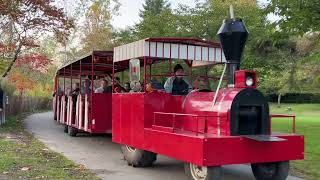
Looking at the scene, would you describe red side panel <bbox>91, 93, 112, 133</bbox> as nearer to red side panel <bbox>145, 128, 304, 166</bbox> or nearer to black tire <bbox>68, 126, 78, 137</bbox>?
black tire <bbox>68, 126, 78, 137</bbox>

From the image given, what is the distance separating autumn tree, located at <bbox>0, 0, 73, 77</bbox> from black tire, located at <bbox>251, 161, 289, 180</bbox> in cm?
1287

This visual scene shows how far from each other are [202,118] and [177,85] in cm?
150

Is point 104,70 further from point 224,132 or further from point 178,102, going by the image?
point 224,132

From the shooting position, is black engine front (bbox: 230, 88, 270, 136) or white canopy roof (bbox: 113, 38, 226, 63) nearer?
black engine front (bbox: 230, 88, 270, 136)

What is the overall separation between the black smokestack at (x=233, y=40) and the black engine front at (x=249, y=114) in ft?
1.73

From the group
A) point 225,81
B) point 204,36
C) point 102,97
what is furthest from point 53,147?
point 204,36

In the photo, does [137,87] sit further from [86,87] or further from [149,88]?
[86,87]

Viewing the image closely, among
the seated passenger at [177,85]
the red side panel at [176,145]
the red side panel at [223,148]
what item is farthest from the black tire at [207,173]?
the seated passenger at [177,85]

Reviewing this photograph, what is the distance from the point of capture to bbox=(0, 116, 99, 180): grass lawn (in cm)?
865

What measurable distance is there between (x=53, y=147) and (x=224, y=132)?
22.6 feet

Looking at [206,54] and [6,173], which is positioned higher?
[206,54]

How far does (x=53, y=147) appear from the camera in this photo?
44.2ft

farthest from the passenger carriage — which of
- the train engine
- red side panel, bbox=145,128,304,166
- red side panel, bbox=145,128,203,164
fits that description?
red side panel, bbox=145,128,304,166

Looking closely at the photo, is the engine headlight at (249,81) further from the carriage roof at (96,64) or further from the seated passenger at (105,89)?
the seated passenger at (105,89)
